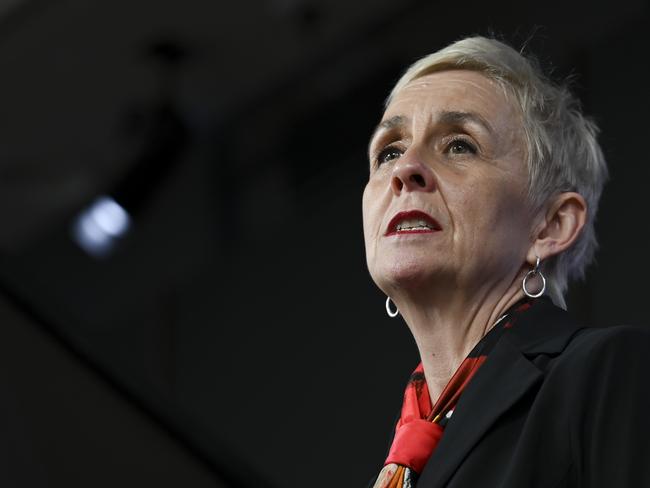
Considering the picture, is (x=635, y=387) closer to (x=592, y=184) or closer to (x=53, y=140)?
(x=592, y=184)

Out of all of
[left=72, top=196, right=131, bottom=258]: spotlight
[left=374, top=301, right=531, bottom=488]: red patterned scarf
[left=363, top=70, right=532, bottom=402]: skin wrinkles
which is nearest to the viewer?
[left=374, top=301, right=531, bottom=488]: red patterned scarf

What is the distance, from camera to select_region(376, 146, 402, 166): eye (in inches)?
65.4

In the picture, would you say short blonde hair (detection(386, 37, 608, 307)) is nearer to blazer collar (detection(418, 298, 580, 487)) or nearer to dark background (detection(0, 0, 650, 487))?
blazer collar (detection(418, 298, 580, 487))

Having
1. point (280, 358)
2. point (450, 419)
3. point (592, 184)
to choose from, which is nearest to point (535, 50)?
point (280, 358)

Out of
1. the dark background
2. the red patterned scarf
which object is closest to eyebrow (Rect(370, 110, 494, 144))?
the red patterned scarf

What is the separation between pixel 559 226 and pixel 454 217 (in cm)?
18

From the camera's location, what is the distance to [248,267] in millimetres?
4875

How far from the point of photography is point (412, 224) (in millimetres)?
1540

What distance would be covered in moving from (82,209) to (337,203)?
5.01ft

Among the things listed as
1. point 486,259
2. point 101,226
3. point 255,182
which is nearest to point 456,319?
point 486,259

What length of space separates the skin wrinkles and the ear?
0.04 feet

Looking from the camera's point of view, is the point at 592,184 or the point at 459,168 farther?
the point at 592,184

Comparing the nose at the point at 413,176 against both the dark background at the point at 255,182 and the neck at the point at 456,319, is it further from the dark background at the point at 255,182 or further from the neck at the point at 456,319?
the dark background at the point at 255,182

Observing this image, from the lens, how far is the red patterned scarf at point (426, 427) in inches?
56.0
